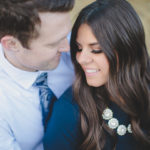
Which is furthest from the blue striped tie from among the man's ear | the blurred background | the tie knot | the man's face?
the blurred background

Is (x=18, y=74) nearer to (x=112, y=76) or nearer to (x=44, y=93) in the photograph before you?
(x=44, y=93)

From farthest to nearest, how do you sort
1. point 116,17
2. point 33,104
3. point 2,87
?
1. point 33,104
2. point 2,87
3. point 116,17

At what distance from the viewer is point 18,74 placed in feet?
4.83

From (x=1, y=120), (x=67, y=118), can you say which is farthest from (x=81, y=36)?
(x=1, y=120)

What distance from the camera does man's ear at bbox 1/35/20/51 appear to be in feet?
4.24

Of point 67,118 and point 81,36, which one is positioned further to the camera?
point 67,118

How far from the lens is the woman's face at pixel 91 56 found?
1.30 m

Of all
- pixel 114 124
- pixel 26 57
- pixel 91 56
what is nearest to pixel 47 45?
pixel 26 57

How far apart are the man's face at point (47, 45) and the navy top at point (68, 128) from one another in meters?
0.26

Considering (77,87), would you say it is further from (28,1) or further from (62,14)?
(28,1)

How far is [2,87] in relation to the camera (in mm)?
1456

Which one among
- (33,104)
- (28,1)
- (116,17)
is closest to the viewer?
(28,1)

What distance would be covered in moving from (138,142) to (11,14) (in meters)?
1.09

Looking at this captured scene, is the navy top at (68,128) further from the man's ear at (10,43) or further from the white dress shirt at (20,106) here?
the man's ear at (10,43)
